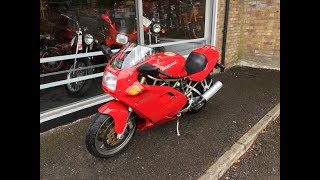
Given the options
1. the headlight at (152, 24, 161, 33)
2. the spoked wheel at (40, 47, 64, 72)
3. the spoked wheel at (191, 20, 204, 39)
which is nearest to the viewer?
the spoked wheel at (40, 47, 64, 72)

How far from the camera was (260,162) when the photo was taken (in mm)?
3105

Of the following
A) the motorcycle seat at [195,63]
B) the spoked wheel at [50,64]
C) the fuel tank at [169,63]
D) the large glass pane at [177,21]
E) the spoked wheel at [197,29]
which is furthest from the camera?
the spoked wheel at [197,29]

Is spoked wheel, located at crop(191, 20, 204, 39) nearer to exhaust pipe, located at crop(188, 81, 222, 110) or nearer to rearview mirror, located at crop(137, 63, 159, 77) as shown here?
exhaust pipe, located at crop(188, 81, 222, 110)

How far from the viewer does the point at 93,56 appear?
14.6 feet

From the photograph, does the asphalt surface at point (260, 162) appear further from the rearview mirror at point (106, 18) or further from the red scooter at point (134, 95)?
the rearview mirror at point (106, 18)

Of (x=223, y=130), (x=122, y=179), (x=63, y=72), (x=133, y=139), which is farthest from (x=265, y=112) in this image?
(x=63, y=72)

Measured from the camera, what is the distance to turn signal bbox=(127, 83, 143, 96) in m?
2.75

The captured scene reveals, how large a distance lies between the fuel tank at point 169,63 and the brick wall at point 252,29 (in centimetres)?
314

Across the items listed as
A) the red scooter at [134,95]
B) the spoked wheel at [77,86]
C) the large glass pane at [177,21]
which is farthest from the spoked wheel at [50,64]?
the large glass pane at [177,21]

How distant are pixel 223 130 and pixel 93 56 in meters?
2.29

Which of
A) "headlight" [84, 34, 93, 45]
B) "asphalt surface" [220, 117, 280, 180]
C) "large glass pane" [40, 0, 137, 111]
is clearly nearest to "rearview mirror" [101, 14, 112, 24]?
"large glass pane" [40, 0, 137, 111]

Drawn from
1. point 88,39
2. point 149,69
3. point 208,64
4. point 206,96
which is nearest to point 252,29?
point 208,64

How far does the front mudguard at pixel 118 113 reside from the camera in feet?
9.34

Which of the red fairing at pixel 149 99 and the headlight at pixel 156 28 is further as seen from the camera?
the headlight at pixel 156 28
